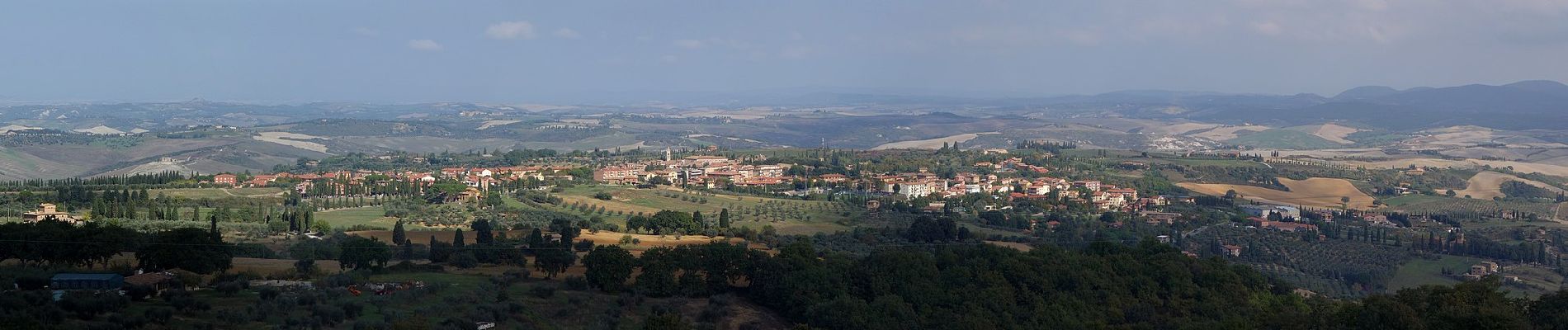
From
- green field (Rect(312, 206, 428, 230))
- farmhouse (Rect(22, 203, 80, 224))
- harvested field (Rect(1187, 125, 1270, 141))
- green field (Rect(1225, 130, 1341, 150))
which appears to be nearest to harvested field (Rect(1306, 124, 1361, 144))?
green field (Rect(1225, 130, 1341, 150))

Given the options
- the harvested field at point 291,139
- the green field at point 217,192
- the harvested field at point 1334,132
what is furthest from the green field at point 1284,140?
the green field at point 217,192

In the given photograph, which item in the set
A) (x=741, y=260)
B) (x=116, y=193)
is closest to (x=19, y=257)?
(x=741, y=260)

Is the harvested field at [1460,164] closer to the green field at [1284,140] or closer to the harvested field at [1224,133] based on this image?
the green field at [1284,140]

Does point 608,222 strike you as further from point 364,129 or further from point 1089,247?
point 364,129

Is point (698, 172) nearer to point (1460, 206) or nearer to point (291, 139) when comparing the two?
point (1460, 206)

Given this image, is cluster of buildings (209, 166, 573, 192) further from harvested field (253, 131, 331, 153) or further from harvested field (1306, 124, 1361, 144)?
harvested field (1306, 124, 1361, 144)

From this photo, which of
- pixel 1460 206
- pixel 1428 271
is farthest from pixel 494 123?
pixel 1428 271
